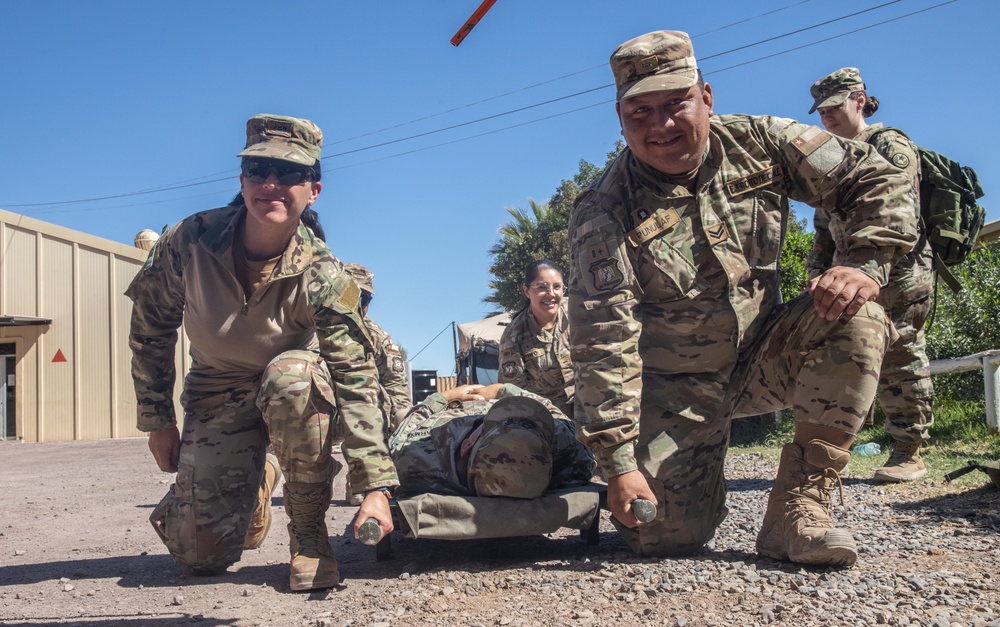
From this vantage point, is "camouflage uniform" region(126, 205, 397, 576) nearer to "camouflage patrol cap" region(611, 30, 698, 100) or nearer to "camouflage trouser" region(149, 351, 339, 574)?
"camouflage trouser" region(149, 351, 339, 574)

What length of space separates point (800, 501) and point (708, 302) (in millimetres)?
916

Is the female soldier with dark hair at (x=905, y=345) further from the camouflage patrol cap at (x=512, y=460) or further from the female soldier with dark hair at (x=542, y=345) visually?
the camouflage patrol cap at (x=512, y=460)

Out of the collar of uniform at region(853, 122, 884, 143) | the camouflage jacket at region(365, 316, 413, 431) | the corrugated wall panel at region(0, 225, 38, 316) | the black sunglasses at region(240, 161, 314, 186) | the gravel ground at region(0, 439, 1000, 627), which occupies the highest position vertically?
the corrugated wall panel at region(0, 225, 38, 316)

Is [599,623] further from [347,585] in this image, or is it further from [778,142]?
[778,142]

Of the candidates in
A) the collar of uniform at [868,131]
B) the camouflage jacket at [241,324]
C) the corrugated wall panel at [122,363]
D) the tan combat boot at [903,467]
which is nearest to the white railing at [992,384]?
the tan combat boot at [903,467]

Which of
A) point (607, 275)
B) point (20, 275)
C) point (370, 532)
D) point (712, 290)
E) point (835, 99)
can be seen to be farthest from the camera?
point (20, 275)

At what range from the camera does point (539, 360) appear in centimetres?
723

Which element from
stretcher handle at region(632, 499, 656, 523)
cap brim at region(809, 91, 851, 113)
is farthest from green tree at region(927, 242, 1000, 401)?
stretcher handle at region(632, 499, 656, 523)

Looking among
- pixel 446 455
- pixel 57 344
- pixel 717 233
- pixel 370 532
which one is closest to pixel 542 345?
pixel 446 455

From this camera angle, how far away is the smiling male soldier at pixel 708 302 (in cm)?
333

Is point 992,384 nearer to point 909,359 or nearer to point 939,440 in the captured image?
point 939,440

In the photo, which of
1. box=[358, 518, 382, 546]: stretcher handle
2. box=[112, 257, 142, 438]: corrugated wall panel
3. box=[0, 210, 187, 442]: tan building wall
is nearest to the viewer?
box=[358, 518, 382, 546]: stretcher handle

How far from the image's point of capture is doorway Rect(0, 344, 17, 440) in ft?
67.2

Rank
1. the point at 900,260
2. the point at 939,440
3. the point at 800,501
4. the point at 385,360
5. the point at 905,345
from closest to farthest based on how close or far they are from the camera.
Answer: the point at 800,501, the point at 900,260, the point at 905,345, the point at 385,360, the point at 939,440
